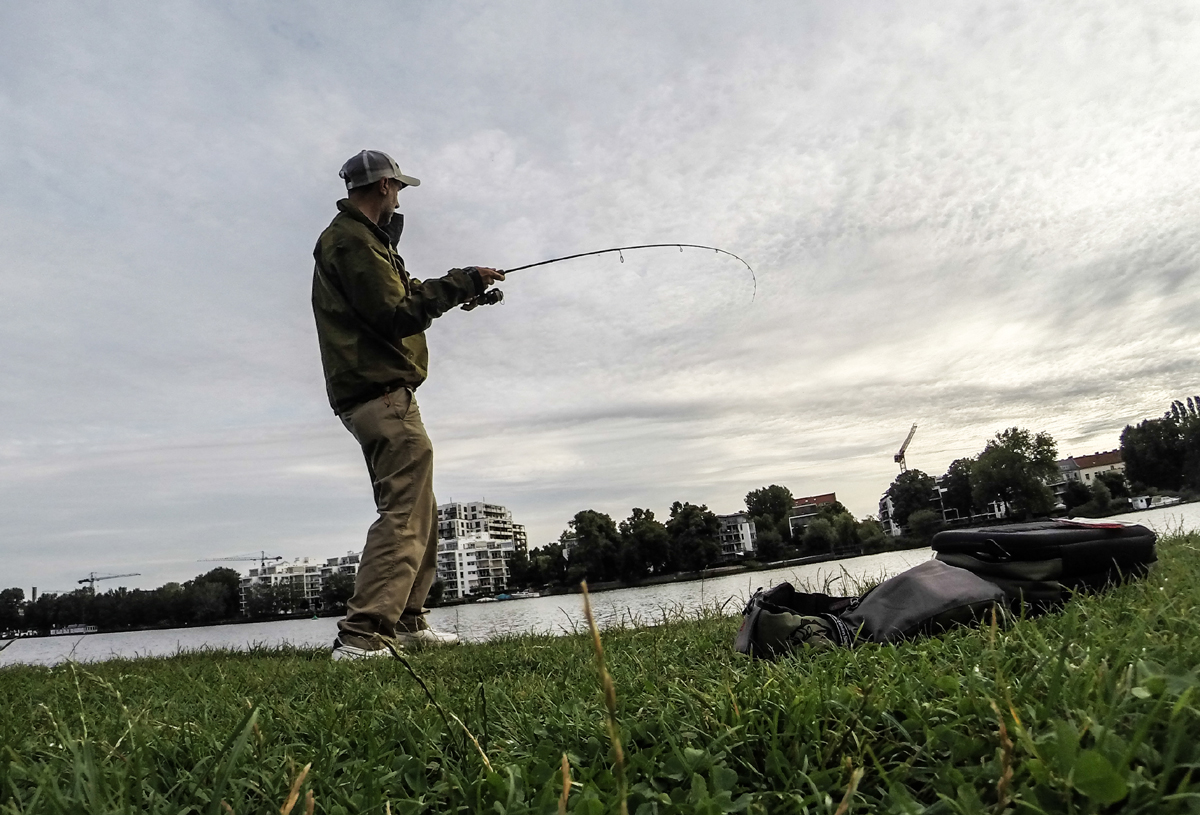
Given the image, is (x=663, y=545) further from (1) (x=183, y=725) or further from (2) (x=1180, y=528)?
(1) (x=183, y=725)

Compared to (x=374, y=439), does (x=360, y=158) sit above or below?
above

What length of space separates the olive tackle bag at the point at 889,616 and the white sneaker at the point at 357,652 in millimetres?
2013

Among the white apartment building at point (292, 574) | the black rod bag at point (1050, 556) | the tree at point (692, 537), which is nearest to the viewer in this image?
the black rod bag at point (1050, 556)

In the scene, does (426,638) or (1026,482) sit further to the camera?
(1026,482)

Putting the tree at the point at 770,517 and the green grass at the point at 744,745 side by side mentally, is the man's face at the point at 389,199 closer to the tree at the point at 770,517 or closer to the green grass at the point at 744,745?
the green grass at the point at 744,745

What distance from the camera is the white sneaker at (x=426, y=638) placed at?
14.8 feet

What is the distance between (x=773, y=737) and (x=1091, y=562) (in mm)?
2510

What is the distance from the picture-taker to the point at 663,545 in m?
25.7

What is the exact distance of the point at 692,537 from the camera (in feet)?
98.2

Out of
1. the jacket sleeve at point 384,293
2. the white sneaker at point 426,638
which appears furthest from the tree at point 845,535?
the jacket sleeve at point 384,293

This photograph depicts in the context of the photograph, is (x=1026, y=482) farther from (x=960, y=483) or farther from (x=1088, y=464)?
(x=1088, y=464)

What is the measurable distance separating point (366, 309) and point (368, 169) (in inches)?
41.3

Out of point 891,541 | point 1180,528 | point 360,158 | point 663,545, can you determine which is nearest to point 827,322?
point 663,545

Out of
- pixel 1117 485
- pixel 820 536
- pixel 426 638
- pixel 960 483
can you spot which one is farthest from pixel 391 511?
pixel 1117 485
